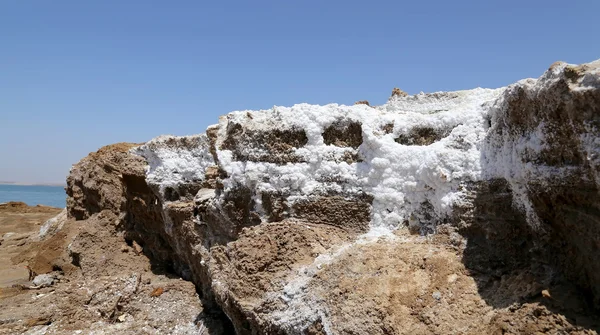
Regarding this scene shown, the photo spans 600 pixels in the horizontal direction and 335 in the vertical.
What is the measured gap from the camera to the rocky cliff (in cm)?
337

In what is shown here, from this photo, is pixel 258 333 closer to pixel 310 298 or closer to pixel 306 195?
pixel 310 298

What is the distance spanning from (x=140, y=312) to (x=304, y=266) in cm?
356

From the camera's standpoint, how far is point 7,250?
44.1ft

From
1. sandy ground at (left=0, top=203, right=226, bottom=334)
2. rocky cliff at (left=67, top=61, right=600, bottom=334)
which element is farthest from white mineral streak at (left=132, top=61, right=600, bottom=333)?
sandy ground at (left=0, top=203, right=226, bottom=334)

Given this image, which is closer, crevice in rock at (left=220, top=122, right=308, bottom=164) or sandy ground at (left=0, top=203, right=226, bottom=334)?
crevice in rock at (left=220, top=122, right=308, bottom=164)

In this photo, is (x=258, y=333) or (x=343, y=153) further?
(x=343, y=153)

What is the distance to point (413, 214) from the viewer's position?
483 cm

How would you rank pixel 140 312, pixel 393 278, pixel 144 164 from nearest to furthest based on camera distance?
pixel 393 278
pixel 140 312
pixel 144 164

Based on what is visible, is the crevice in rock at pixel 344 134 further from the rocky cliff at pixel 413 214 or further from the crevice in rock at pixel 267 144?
the crevice in rock at pixel 267 144

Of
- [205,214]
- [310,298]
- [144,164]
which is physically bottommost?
[310,298]

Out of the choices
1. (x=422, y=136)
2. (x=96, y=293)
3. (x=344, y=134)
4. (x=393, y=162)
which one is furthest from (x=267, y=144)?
(x=96, y=293)

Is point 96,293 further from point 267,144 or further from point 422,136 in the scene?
point 422,136

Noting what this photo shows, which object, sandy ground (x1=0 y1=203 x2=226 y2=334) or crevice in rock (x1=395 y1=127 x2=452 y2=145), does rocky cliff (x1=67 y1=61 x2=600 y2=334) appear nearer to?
crevice in rock (x1=395 y1=127 x2=452 y2=145)

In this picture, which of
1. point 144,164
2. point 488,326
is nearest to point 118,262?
point 144,164
